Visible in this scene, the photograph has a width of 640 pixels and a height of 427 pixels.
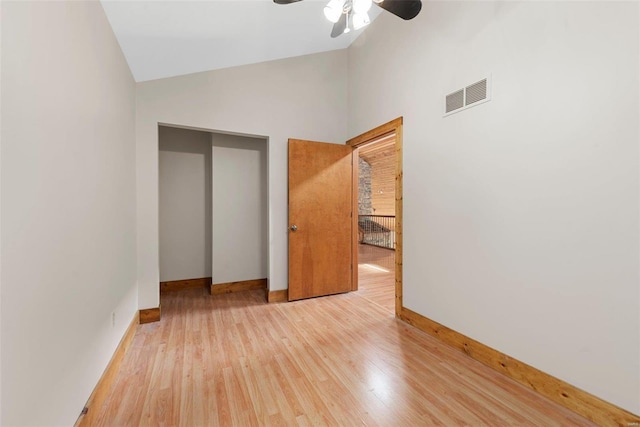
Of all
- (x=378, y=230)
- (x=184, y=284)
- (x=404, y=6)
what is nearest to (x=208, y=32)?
(x=404, y=6)

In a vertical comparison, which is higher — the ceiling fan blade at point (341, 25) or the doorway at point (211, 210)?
the ceiling fan blade at point (341, 25)

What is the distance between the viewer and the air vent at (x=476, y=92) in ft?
6.81

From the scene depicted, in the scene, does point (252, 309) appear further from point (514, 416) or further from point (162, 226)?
point (514, 416)

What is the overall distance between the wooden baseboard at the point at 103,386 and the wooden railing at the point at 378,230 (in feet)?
23.3

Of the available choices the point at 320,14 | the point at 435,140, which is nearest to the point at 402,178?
the point at 435,140

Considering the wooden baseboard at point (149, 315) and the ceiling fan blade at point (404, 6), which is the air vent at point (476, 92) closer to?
the ceiling fan blade at point (404, 6)

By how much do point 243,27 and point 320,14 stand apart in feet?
2.70

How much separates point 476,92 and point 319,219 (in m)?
2.20

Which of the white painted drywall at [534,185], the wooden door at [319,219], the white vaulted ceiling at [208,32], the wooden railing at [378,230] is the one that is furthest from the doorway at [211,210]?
the wooden railing at [378,230]

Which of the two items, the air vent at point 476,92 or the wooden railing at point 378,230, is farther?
the wooden railing at point 378,230

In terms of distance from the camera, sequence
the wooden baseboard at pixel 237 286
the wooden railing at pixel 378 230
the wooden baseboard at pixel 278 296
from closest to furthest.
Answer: the wooden baseboard at pixel 278 296 → the wooden baseboard at pixel 237 286 → the wooden railing at pixel 378 230

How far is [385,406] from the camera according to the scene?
161cm

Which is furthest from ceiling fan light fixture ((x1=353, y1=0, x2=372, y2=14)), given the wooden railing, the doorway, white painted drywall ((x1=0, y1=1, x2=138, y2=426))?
the wooden railing

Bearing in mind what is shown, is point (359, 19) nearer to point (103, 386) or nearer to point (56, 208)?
point (56, 208)
